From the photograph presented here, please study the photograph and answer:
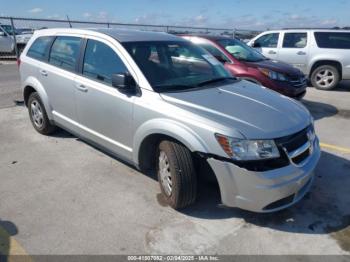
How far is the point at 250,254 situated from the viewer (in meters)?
2.78

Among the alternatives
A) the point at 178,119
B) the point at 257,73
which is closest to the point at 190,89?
the point at 178,119

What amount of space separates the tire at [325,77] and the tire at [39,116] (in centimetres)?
810

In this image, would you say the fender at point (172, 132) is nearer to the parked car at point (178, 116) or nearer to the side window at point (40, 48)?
the parked car at point (178, 116)

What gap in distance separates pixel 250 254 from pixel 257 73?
4.52 meters

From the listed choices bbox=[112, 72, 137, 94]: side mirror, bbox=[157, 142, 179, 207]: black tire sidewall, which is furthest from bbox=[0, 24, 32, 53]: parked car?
bbox=[157, 142, 179, 207]: black tire sidewall

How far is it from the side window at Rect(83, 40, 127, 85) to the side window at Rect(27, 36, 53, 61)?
1.21 metres

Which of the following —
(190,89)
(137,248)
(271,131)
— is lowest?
(137,248)

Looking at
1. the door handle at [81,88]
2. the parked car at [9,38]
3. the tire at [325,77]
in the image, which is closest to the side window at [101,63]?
the door handle at [81,88]

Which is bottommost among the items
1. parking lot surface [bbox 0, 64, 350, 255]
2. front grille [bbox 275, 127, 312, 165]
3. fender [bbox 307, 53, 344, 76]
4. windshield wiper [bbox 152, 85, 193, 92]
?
parking lot surface [bbox 0, 64, 350, 255]

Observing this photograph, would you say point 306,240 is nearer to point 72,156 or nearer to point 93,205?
point 93,205

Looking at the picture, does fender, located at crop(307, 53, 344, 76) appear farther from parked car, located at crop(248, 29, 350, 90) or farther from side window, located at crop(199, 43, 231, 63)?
side window, located at crop(199, 43, 231, 63)

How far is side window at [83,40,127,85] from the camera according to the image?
3.74m

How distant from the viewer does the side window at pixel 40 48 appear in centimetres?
496

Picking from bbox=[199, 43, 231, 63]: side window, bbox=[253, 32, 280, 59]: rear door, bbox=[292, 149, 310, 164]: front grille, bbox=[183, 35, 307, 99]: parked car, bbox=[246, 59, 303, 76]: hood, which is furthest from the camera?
bbox=[253, 32, 280, 59]: rear door
